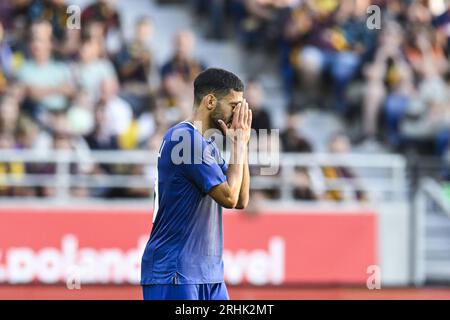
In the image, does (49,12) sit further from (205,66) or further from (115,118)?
(205,66)

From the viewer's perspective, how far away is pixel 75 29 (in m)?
13.5

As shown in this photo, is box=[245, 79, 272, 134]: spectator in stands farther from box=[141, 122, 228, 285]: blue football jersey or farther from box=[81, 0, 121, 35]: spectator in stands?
box=[141, 122, 228, 285]: blue football jersey

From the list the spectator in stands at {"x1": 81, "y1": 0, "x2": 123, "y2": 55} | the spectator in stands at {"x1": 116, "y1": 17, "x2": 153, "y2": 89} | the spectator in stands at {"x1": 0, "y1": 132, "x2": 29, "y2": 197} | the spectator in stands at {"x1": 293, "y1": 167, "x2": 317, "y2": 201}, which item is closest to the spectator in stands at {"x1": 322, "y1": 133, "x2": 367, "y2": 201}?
the spectator in stands at {"x1": 293, "y1": 167, "x2": 317, "y2": 201}

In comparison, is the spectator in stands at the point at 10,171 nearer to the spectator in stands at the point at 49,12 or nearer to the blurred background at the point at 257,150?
the blurred background at the point at 257,150

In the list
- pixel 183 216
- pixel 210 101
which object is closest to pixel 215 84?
pixel 210 101

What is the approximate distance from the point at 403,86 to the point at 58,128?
416 cm

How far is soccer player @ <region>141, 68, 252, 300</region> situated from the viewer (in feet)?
21.4

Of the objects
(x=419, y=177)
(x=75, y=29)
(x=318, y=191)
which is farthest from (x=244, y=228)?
(x=75, y=29)

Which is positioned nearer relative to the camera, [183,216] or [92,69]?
Result: [183,216]

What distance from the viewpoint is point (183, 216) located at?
657 centimetres

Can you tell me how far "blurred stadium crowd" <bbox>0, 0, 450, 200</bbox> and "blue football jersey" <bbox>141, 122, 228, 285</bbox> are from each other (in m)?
5.94

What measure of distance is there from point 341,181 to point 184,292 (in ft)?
21.8

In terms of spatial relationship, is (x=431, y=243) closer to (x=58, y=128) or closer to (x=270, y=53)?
(x=270, y=53)

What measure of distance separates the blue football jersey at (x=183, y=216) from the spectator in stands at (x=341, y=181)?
6.32 m
